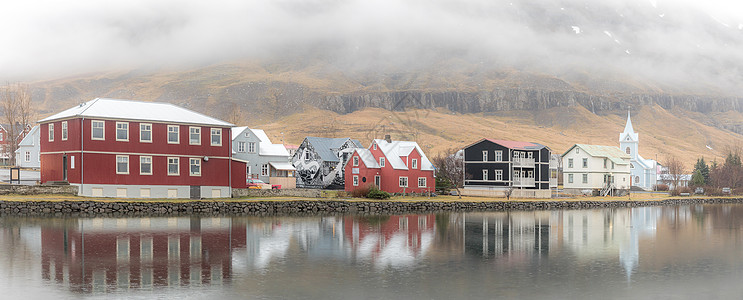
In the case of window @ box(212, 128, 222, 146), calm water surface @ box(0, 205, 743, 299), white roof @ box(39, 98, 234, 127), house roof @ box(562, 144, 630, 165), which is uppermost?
white roof @ box(39, 98, 234, 127)

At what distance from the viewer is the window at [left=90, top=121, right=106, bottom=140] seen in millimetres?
53156

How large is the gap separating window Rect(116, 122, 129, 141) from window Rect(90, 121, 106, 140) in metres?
1.10

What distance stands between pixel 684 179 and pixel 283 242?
364 feet

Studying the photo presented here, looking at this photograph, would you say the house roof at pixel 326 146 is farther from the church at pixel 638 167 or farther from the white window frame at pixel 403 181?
the church at pixel 638 167

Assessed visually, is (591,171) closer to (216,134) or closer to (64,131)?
→ (216,134)

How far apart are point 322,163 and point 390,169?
510 inches

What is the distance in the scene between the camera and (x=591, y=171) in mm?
92562

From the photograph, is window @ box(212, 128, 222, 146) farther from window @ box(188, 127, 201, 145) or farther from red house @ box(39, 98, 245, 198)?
window @ box(188, 127, 201, 145)

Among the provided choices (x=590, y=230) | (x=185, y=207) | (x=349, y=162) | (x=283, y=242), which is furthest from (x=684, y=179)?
(x=283, y=242)

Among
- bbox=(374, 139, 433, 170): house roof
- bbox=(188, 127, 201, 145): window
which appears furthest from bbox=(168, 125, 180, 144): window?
bbox=(374, 139, 433, 170): house roof

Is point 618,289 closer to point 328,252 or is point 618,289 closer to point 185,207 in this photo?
point 328,252

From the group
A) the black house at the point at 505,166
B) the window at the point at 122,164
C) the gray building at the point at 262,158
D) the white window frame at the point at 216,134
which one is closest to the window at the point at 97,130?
the window at the point at 122,164

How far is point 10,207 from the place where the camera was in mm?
45938

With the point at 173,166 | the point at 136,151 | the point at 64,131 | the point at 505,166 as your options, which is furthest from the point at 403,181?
the point at 64,131
